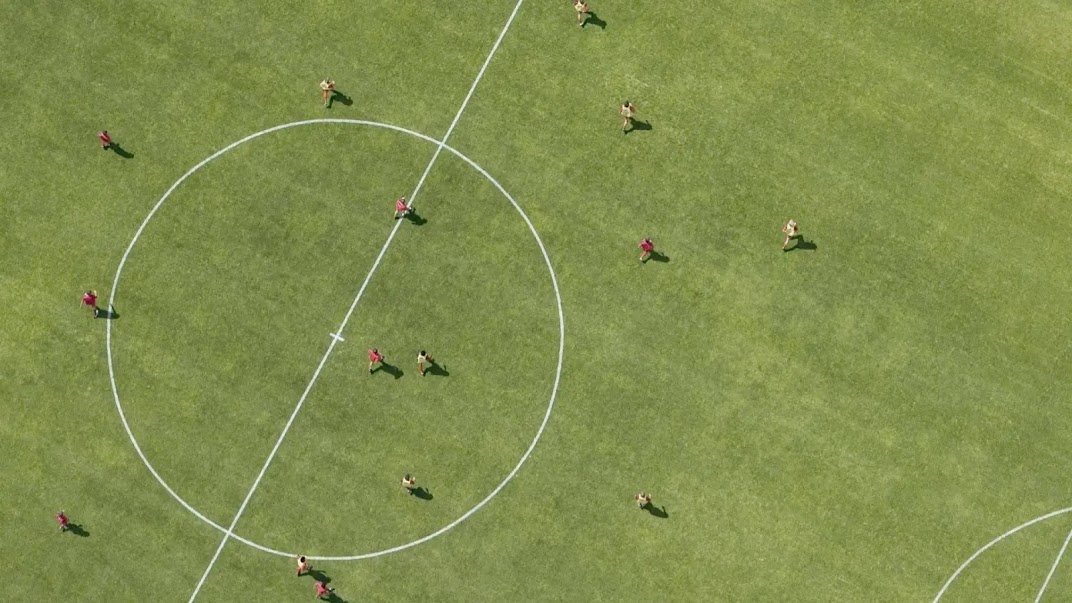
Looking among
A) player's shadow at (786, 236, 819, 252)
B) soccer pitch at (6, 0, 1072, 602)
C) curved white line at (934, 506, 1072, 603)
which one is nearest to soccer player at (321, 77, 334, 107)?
soccer pitch at (6, 0, 1072, 602)

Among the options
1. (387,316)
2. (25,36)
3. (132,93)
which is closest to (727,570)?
(387,316)

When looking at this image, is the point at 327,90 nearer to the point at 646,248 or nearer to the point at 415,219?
the point at 415,219

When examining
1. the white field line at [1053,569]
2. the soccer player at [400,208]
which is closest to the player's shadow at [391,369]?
the soccer player at [400,208]

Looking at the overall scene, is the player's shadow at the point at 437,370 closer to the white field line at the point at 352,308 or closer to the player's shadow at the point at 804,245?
the white field line at the point at 352,308

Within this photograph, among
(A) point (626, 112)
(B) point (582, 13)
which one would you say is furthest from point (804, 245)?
(B) point (582, 13)

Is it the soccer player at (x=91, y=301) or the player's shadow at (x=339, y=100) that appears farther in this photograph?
the player's shadow at (x=339, y=100)

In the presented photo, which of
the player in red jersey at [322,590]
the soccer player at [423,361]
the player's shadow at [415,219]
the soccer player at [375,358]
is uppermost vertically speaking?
the player's shadow at [415,219]

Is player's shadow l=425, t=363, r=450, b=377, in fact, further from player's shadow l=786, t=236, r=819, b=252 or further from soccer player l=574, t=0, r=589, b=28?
soccer player l=574, t=0, r=589, b=28
